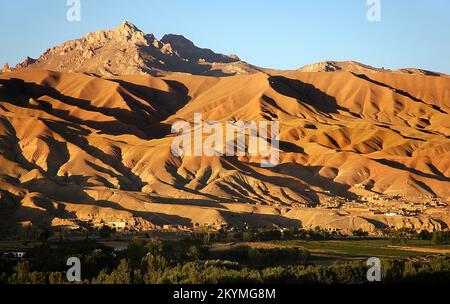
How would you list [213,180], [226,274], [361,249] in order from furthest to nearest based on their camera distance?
[213,180]
[361,249]
[226,274]

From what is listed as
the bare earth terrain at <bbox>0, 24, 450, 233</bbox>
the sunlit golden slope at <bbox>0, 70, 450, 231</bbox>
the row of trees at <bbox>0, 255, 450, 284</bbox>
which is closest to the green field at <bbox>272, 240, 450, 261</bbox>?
the row of trees at <bbox>0, 255, 450, 284</bbox>

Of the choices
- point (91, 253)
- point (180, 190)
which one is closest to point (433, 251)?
point (91, 253)

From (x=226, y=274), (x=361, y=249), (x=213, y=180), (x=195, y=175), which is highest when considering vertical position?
(x=195, y=175)

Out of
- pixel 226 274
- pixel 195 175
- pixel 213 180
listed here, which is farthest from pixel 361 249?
pixel 195 175

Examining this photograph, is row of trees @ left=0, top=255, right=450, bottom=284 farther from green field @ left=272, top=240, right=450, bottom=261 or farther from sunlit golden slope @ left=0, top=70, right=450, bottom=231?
sunlit golden slope @ left=0, top=70, right=450, bottom=231

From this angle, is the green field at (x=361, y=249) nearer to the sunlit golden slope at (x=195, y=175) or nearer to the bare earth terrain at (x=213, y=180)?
the bare earth terrain at (x=213, y=180)

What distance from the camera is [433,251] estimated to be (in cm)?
8775

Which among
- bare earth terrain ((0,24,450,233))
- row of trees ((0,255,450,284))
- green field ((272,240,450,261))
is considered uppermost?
bare earth terrain ((0,24,450,233))

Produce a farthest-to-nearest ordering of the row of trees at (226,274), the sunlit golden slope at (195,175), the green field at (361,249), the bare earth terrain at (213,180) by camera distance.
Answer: the sunlit golden slope at (195,175), the bare earth terrain at (213,180), the green field at (361,249), the row of trees at (226,274)

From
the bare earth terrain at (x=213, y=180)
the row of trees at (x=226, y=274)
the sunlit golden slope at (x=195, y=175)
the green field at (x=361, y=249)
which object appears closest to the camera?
the row of trees at (x=226, y=274)

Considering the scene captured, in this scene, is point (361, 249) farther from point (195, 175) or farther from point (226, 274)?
point (195, 175)

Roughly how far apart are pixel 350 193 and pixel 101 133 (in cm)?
6167

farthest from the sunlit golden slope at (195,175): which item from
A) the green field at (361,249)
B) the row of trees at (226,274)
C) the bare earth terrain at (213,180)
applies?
the row of trees at (226,274)

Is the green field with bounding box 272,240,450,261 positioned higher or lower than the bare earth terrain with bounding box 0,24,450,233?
lower
